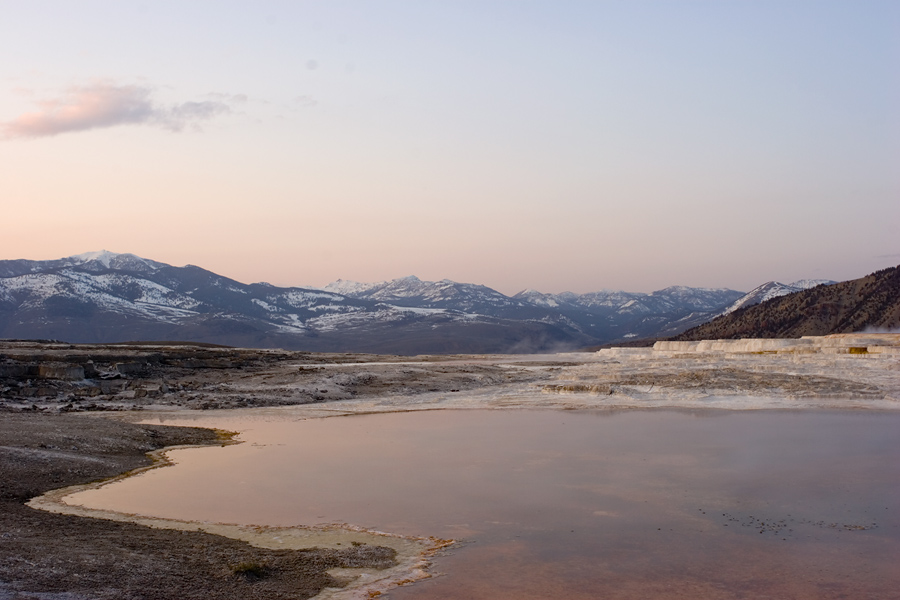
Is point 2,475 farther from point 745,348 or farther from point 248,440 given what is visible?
point 745,348

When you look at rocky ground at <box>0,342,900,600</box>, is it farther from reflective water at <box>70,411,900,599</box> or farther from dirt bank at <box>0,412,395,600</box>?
reflective water at <box>70,411,900,599</box>

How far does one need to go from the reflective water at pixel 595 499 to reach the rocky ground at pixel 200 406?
156cm

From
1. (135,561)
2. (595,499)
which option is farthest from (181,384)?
(135,561)

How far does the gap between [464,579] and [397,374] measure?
35540 mm

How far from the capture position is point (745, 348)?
62562 millimetres

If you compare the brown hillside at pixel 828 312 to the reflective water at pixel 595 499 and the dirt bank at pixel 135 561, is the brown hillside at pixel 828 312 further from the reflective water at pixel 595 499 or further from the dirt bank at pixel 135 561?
the dirt bank at pixel 135 561

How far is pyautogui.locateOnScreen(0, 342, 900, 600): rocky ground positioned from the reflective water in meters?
1.56

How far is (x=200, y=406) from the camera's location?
31969 mm

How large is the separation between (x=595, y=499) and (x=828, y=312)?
101 meters

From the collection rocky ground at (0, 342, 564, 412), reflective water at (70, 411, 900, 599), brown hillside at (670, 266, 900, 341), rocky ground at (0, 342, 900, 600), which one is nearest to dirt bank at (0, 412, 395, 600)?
rocky ground at (0, 342, 900, 600)

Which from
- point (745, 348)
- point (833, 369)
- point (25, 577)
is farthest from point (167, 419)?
point (745, 348)

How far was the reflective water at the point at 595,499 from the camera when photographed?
31.9ft

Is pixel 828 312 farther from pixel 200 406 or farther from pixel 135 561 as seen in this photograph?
pixel 135 561

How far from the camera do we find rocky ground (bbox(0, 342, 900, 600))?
9219 mm
